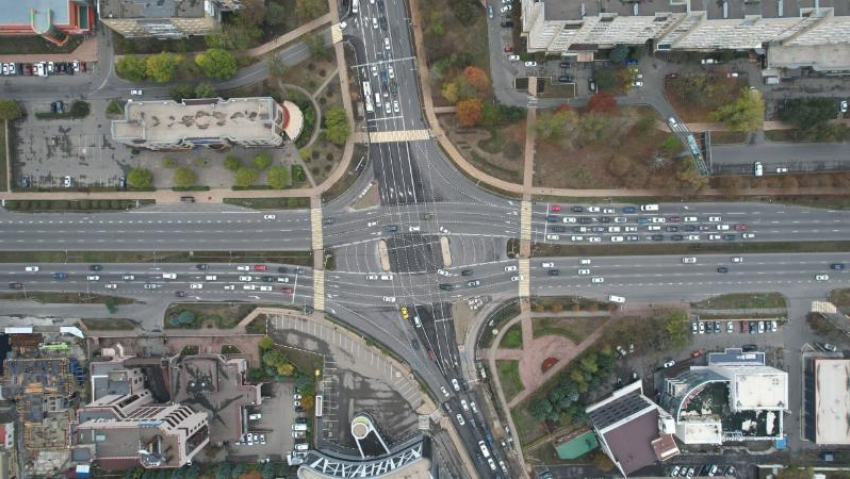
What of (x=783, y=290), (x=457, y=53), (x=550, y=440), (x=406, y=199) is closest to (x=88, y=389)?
(x=406, y=199)

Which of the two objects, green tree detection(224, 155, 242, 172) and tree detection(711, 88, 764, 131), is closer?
tree detection(711, 88, 764, 131)

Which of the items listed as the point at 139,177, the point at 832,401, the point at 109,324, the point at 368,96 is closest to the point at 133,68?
the point at 139,177

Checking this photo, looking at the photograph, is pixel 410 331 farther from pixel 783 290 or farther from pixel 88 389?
pixel 783 290

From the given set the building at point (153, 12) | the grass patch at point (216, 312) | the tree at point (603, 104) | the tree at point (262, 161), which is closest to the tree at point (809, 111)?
the tree at point (603, 104)

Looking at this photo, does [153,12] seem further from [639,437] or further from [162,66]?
[639,437]

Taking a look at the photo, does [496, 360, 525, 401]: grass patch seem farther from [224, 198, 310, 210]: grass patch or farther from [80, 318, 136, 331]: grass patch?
[80, 318, 136, 331]: grass patch

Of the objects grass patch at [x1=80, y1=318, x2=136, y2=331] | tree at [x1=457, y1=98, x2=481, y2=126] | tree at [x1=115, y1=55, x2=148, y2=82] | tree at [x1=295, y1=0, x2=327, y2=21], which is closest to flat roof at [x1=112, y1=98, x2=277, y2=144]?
tree at [x1=115, y1=55, x2=148, y2=82]
